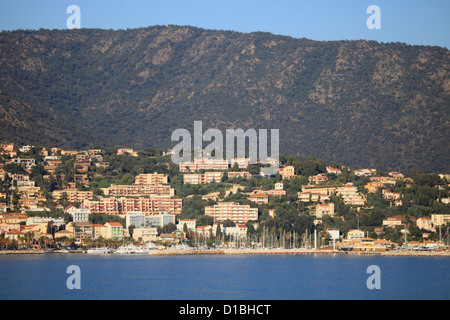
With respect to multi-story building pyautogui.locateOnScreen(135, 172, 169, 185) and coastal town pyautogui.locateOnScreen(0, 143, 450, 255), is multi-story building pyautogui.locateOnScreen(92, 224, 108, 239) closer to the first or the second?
coastal town pyautogui.locateOnScreen(0, 143, 450, 255)

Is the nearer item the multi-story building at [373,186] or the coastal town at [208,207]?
the coastal town at [208,207]

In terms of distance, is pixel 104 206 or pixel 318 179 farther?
pixel 318 179

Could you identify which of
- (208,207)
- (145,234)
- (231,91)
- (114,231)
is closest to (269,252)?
(145,234)

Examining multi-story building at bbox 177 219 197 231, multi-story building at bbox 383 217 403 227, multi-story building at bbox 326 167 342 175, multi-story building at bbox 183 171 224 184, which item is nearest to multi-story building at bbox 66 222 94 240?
multi-story building at bbox 177 219 197 231

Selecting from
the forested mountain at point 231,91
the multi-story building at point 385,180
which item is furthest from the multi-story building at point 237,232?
the forested mountain at point 231,91

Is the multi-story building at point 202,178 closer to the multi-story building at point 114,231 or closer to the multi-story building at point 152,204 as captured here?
the multi-story building at point 152,204

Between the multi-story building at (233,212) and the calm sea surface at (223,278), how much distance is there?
1884cm

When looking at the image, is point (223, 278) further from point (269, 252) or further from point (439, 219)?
point (439, 219)

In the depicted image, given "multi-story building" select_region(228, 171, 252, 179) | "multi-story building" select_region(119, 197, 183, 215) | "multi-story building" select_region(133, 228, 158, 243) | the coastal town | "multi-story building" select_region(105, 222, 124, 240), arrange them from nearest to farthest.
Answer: the coastal town → "multi-story building" select_region(105, 222, 124, 240) → "multi-story building" select_region(133, 228, 158, 243) → "multi-story building" select_region(119, 197, 183, 215) → "multi-story building" select_region(228, 171, 252, 179)

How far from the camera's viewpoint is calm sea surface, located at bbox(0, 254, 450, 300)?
152ft

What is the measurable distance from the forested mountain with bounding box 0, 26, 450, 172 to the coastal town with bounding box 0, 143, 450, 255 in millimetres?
23067

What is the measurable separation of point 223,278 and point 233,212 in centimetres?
3848

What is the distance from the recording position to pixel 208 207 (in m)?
93.2

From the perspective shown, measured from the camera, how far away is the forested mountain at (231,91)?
144750mm
